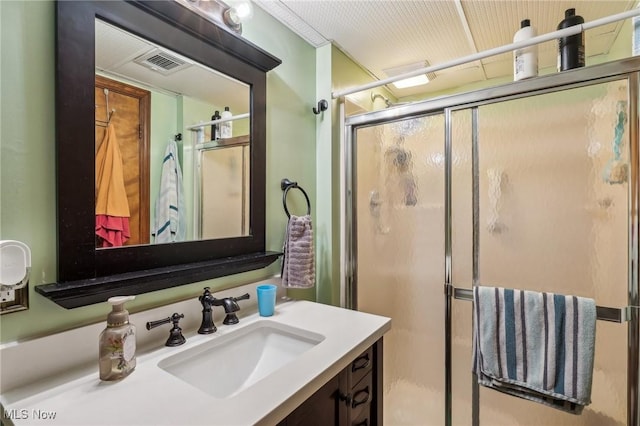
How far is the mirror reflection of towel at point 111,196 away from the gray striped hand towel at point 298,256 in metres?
0.65

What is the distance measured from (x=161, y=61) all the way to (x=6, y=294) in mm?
802

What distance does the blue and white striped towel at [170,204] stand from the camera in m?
1.05

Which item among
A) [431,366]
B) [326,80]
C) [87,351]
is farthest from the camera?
[326,80]

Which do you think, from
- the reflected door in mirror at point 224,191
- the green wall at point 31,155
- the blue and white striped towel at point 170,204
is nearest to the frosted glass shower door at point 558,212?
the reflected door in mirror at point 224,191

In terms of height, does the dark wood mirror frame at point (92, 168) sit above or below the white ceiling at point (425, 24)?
below

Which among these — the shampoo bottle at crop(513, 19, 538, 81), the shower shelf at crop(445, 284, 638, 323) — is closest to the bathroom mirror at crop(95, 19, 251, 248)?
the shampoo bottle at crop(513, 19, 538, 81)

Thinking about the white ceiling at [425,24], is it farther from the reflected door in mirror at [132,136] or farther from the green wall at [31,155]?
the green wall at [31,155]

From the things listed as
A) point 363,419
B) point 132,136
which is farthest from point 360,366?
point 132,136

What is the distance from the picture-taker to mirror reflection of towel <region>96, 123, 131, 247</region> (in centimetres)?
90

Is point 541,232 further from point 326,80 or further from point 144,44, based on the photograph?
point 144,44

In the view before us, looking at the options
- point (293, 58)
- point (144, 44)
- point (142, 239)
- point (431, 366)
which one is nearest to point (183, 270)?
point (142, 239)

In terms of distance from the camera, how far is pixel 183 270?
3.33 feet

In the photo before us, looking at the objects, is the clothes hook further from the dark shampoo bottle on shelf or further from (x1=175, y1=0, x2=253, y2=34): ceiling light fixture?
the dark shampoo bottle on shelf

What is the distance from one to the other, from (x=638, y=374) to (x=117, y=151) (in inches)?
76.8
